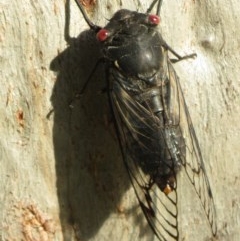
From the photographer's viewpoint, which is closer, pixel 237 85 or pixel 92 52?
pixel 92 52

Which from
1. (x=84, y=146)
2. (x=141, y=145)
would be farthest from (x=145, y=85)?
(x=84, y=146)

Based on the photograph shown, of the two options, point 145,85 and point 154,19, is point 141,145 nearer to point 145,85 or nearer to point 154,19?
point 145,85

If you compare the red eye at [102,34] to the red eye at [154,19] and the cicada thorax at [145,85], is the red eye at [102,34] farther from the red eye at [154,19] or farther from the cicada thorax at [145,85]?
the red eye at [154,19]

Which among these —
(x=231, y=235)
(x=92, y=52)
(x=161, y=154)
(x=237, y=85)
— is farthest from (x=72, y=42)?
(x=231, y=235)

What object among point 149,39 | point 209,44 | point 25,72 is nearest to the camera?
point 25,72

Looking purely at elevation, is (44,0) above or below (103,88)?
above

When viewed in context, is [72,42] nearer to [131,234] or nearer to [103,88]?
[103,88]

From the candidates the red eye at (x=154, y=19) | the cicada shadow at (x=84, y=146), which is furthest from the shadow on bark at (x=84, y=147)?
the red eye at (x=154, y=19)
